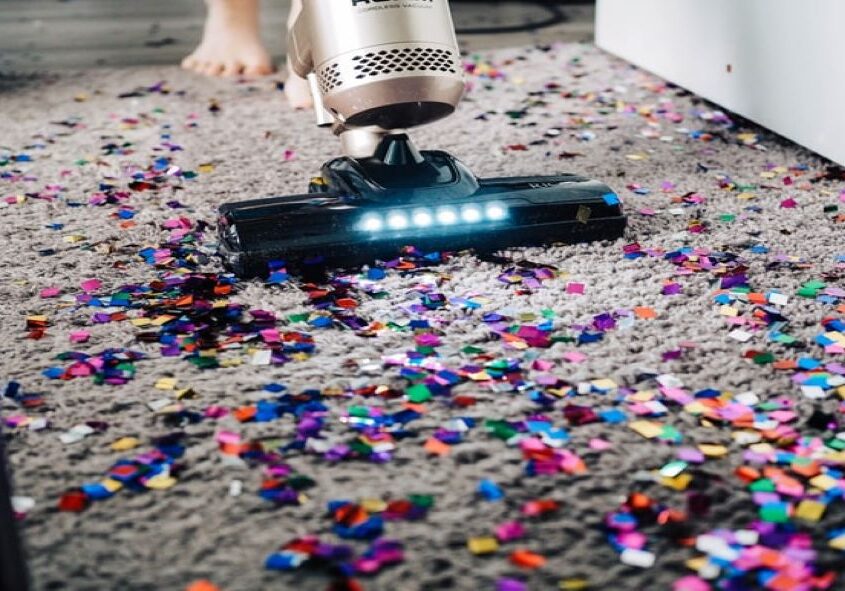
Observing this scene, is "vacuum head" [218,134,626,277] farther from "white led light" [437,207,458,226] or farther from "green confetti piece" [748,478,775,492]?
"green confetti piece" [748,478,775,492]

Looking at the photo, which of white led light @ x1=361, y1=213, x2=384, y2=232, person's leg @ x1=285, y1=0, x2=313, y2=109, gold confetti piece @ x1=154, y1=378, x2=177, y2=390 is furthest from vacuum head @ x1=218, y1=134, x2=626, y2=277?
person's leg @ x1=285, y1=0, x2=313, y2=109

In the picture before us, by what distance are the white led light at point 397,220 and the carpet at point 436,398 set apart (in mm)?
53

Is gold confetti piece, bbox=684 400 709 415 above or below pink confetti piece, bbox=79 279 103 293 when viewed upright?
below

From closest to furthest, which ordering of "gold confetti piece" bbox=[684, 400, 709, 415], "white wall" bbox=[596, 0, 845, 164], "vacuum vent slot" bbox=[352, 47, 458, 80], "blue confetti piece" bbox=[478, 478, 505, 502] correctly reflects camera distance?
"blue confetti piece" bbox=[478, 478, 505, 502] → "gold confetti piece" bbox=[684, 400, 709, 415] → "vacuum vent slot" bbox=[352, 47, 458, 80] → "white wall" bbox=[596, 0, 845, 164]

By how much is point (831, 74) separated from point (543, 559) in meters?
1.26

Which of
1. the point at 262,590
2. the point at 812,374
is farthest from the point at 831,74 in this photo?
the point at 262,590

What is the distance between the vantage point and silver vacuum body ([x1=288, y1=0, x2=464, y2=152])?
126 centimetres

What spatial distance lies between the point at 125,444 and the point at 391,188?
53 cm

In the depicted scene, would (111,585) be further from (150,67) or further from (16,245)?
(150,67)

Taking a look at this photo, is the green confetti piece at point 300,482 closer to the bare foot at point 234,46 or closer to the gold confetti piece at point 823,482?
the gold confetti piece at point 823,482

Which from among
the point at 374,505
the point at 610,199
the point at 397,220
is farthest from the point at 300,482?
the point at 610,199

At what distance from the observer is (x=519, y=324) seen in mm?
1165

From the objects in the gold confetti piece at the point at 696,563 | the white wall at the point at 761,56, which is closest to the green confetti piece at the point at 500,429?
the gold confetti piece at the point at 696,563

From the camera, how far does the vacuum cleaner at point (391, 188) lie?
1.26m
